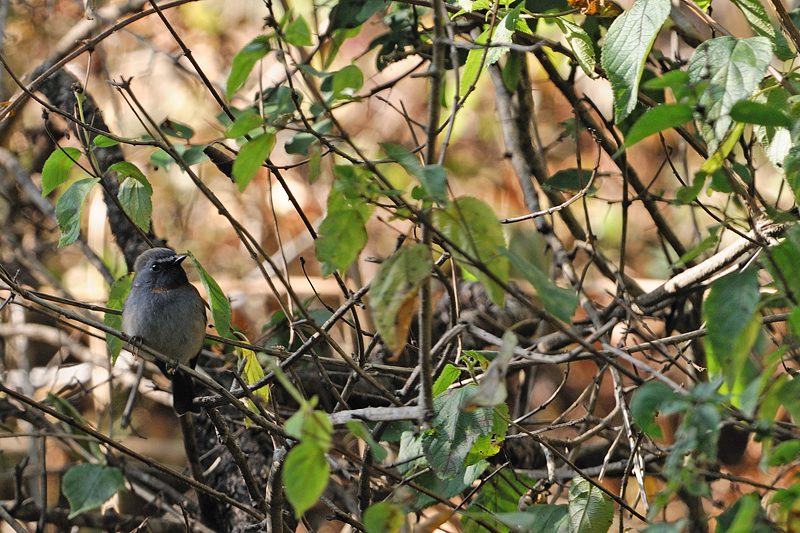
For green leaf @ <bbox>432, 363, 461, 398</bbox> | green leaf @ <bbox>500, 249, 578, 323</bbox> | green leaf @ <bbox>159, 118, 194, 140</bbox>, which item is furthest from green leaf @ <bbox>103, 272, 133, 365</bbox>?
green leaf @ <bbox>500, 249, 578, 323</bbox>

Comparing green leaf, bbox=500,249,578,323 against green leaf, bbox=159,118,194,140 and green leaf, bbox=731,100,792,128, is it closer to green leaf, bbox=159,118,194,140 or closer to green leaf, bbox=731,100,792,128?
green leaf, bbox=731,100,792,128

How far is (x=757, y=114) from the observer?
1496mm

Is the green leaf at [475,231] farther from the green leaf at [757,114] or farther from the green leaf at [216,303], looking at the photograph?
the green leaf at [216,303]

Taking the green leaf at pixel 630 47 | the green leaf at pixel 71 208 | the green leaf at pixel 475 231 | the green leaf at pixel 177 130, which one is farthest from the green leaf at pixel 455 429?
the green leaf at pixel 177 130

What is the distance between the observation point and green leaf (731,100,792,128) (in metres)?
1.48

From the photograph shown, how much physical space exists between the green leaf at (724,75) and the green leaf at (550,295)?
19.4 inches

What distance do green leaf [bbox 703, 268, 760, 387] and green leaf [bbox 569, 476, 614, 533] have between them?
0.99 metres

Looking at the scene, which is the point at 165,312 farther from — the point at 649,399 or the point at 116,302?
the point at 649,399

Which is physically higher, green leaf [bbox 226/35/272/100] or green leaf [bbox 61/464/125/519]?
green leaf [bbox 226/35/272/100]

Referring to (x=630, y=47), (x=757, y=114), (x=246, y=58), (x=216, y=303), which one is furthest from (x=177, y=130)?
(x=757, y=114)

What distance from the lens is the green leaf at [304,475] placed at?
4.45 feet

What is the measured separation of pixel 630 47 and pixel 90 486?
2.58m

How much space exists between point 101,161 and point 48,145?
4.37 feet

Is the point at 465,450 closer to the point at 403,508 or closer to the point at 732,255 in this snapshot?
the point at 403,508
